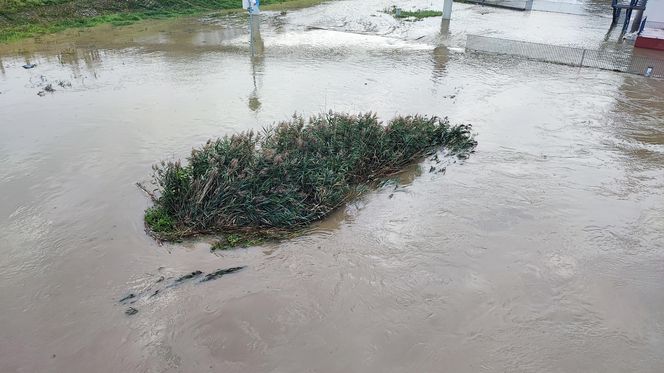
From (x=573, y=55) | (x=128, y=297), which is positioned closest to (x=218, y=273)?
(x=128, y=297)

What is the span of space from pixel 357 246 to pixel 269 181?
75.7 inches

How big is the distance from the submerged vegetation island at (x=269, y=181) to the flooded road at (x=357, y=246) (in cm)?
35

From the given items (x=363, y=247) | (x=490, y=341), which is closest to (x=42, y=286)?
(x=363, y=247)

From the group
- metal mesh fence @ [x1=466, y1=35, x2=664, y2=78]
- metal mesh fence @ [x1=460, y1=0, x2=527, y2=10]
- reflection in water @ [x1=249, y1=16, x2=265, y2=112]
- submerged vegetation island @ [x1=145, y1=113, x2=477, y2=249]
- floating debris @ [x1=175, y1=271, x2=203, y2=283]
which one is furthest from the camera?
metal mesh fence @ [x1=460, y1=0, x2=527, y2=10]

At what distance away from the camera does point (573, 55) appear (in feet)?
62.6

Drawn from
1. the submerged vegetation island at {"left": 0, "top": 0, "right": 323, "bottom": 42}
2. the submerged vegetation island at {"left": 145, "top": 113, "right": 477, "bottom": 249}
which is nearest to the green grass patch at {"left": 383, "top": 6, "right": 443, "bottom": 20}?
the submerged vegetation island at {"left": 0, "top": 0, "right": 323, "bottom": 42}

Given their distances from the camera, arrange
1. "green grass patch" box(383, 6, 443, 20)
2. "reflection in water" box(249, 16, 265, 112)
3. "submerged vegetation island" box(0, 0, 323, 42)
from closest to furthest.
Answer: "reflection in water" box(249, 16, 265, 112)
"submerged vegetation island" box(0, 0, 323, 42)
"green grass patch" box(383, 6, 443, 20)

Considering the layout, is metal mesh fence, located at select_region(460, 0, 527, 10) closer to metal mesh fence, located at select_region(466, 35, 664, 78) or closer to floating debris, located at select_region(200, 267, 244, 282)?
metal mesh fence, located at select_region(466, 35, 664, 78)

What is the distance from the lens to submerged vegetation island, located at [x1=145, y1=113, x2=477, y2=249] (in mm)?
7754

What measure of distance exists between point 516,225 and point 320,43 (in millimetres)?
15107

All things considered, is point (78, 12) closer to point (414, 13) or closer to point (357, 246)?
point (414, 13)

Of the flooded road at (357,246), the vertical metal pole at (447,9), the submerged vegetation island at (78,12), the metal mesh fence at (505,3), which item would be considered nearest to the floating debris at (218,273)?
the flooded road at (357,246)

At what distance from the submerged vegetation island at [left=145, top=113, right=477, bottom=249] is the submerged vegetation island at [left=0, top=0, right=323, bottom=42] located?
53.5 ft

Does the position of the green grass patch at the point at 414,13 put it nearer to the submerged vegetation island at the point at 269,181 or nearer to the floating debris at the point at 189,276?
the submerged vegetation island at the point at 269,181
